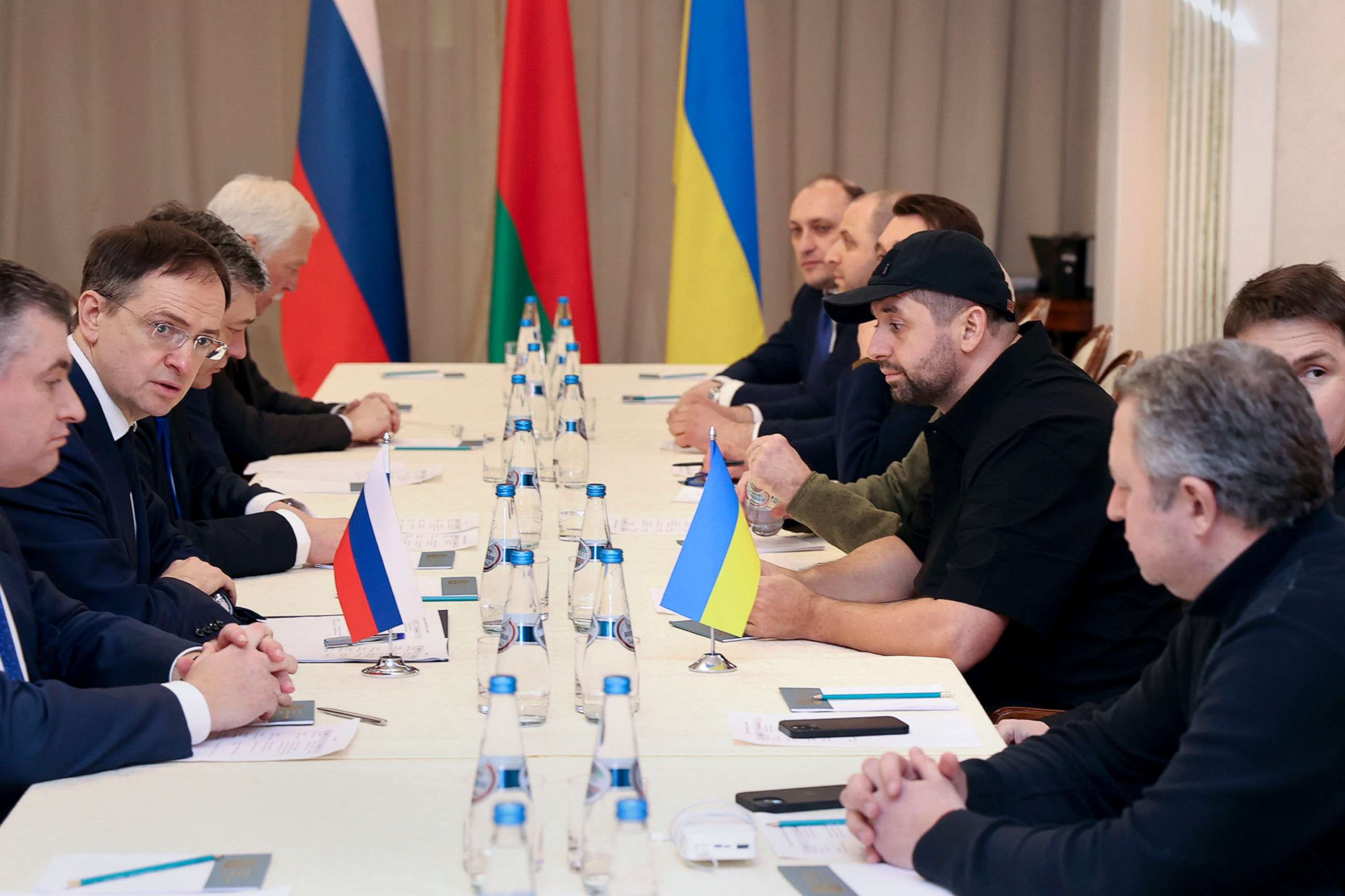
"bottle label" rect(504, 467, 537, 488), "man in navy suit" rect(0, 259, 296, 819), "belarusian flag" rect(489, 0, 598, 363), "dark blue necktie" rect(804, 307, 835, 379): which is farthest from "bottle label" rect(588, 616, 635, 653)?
"belarusian flag" rect(489, 0, 598, 363)

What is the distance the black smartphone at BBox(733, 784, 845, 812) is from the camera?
1.64 m

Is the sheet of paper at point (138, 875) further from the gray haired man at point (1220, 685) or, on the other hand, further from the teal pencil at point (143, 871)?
the gray haired man at point (1220, 685)

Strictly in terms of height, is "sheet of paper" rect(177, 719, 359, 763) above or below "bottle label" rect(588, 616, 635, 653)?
below

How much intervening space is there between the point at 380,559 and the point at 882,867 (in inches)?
35.5

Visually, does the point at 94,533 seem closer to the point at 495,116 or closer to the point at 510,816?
the point at 510,816

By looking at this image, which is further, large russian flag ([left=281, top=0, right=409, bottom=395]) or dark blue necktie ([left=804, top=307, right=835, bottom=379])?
large russian flag ([left=281, top=0, right=409, bottom=395])

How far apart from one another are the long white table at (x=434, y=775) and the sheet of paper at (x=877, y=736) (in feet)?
0.05

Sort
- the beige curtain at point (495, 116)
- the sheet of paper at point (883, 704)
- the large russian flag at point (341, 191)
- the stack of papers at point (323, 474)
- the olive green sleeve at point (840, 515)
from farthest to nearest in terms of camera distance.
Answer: the beige curtain at point (495, 116)
the large russian flag at point (341, 191)
the stack of papers at point (323, 474)
the olive green sleeve at point (840, 515)
the sheet of paper at point (883, 704)

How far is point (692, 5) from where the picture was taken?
5895mm

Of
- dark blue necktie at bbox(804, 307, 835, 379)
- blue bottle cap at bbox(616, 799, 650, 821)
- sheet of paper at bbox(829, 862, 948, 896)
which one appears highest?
dark blue necktie at bbox(804, 307, 835, 379)

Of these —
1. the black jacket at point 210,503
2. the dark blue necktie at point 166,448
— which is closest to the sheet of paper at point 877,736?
the black jacket at point 210,503

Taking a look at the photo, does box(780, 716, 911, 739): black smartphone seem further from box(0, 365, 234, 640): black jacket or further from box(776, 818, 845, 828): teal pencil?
box(0, 365, 234, 640): black jacket

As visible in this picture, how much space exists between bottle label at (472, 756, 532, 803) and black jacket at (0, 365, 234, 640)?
3.52 ft

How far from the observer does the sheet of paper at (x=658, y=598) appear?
2.45 metres
